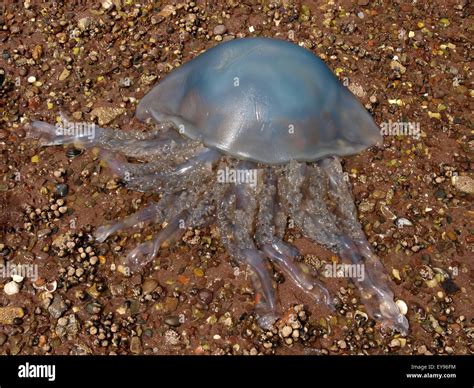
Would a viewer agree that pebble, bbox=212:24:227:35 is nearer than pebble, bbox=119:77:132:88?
No

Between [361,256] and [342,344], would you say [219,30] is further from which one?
[342,344]

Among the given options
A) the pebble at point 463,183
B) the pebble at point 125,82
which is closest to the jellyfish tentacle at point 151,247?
the pebble at point 125,82

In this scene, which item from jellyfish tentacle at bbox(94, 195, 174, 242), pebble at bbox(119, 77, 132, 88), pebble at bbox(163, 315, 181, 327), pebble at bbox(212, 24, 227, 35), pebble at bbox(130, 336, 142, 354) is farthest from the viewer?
pebble at bbox(212, 24, 227, 35)

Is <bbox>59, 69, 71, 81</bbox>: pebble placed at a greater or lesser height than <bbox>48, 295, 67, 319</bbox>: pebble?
greater

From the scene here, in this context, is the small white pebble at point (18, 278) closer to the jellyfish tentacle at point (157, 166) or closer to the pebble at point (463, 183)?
the jellyfish tentacle at point (157, 166)

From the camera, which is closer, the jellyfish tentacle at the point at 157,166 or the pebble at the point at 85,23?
the jellyfish tentacle at the point at 157,166

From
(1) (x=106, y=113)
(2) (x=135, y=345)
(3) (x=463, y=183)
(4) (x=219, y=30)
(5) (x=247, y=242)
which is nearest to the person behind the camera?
(2) (x=135, y=345)

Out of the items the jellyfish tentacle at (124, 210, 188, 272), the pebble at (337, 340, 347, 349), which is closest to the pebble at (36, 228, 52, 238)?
the jellyfish tentacle at (124, 210, 188, 272)

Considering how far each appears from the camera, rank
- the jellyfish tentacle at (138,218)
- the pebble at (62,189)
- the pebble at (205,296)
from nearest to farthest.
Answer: the pebble at (205,296) → the jellyfish tentacle at (138,218) → the pebble at (62,189)

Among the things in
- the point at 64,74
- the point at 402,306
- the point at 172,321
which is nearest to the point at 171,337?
the point at 172,321

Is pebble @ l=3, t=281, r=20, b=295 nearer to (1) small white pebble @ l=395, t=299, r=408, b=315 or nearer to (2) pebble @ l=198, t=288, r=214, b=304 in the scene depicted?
(2) pebble @ l=198, t=288, r=214, b=304
